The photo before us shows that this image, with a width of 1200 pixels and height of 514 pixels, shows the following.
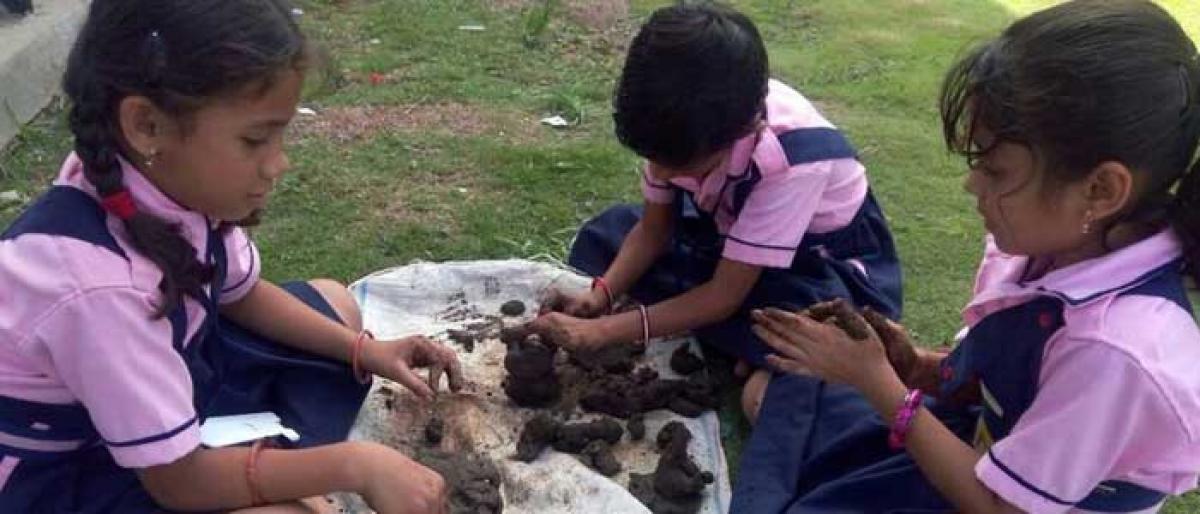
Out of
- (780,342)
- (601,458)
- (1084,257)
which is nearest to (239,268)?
(601,458)

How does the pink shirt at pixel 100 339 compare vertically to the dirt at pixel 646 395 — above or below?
above

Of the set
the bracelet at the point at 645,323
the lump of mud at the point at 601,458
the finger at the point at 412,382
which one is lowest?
the lump of mud at the point at 601,458

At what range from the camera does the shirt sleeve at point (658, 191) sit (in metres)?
3.26

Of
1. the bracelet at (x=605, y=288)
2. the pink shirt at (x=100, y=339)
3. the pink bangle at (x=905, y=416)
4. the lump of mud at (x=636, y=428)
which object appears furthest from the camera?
the bracelet at (x=605, y=288)

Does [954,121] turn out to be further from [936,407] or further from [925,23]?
[925,23]

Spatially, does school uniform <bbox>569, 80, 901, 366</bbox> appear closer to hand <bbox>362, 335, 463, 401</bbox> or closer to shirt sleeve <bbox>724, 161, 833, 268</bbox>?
shirt sleeve <bbox>724, 161, 833, 268</bbox>

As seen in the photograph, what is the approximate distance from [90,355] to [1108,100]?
1.71 meters

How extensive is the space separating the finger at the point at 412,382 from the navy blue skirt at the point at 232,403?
136mm

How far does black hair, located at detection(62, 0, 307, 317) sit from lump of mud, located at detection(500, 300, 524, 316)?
54.9 inches

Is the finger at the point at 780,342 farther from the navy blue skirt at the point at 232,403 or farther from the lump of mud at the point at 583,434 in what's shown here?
the navy blue skirt at the point at 232,403

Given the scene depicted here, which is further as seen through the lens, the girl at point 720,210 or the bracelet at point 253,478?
the girl at point 720,210

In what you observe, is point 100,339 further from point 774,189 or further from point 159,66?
point 774,189

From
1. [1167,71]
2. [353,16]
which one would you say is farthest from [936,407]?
[353,16]

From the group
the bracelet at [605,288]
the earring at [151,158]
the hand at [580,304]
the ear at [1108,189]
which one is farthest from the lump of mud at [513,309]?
the ear at [1108,189]
